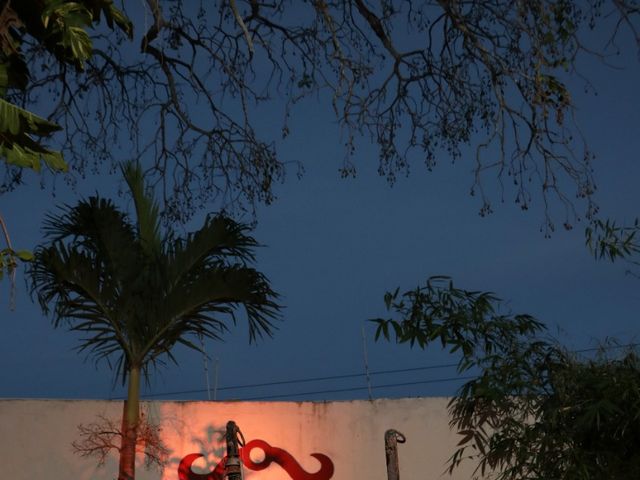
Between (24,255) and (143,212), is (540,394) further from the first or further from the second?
(143,212)

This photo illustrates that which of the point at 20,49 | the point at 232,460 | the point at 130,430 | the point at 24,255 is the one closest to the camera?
the point at 24,255

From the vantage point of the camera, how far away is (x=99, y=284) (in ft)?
36.3

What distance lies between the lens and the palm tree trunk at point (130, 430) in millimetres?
10859

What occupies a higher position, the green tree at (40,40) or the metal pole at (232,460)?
the green tree at (40,40)

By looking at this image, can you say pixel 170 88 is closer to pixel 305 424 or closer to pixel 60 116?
pixel 60 116

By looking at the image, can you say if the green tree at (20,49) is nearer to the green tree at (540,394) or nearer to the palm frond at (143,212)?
the green tree at (540,394)

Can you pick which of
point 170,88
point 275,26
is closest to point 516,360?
point 275,26

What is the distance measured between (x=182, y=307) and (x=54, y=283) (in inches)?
56.1

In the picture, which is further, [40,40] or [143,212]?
[143,212]

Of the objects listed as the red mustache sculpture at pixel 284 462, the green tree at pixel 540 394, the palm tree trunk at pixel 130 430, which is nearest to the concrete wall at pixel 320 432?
the red mustache sculpture at pixel 284 462

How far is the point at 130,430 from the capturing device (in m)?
11.0

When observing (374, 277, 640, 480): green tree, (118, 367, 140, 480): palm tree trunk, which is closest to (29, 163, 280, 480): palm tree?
(118, 367, 140, 480): palm tree trunk

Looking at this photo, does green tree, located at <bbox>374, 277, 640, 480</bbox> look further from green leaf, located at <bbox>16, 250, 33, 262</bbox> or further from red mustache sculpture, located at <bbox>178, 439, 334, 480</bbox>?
red mustache sculpture, located at <bbox>178, 439, 334, 480</bbox>

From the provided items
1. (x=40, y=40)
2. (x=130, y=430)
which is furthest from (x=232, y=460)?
(x=40, y=40)
